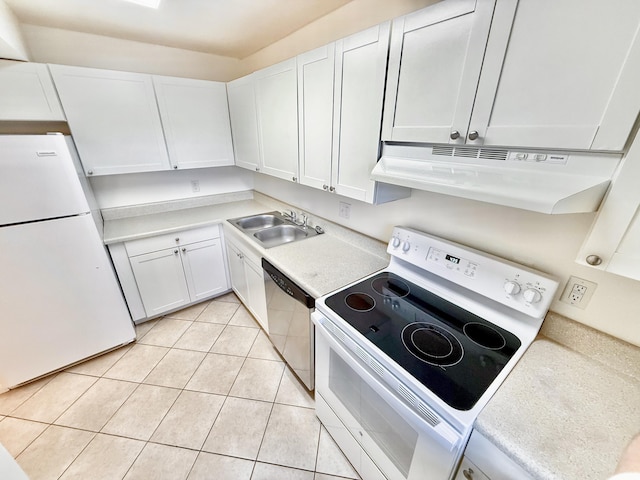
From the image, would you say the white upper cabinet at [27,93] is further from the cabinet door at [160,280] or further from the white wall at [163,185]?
the cabinet door at [160,280]

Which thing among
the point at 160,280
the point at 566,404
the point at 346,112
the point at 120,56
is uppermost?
the point at 120,56

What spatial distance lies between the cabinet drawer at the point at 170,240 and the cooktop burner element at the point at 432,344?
200 cm

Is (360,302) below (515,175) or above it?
below

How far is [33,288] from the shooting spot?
163 centimetres

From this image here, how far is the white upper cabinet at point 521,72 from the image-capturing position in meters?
0.59

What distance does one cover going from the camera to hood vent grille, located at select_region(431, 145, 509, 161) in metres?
0.82

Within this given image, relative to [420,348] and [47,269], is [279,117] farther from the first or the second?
[47,269]

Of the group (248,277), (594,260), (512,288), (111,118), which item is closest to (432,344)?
(512,288)

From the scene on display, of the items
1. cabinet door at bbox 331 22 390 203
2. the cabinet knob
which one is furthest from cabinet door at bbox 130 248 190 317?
the cabinet knob

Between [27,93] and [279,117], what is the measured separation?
1.69m

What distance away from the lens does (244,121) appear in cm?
224

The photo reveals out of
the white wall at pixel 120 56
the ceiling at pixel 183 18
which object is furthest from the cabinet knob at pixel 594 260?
the white wall at pixel 120 56

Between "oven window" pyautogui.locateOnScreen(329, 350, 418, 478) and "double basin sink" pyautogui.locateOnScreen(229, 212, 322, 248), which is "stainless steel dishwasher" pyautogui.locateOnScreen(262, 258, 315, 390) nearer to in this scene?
"oven window" pyautogui.locateOnScreen(329, 350, 418, 478)

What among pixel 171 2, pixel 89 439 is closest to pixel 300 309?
pixel 89 439
